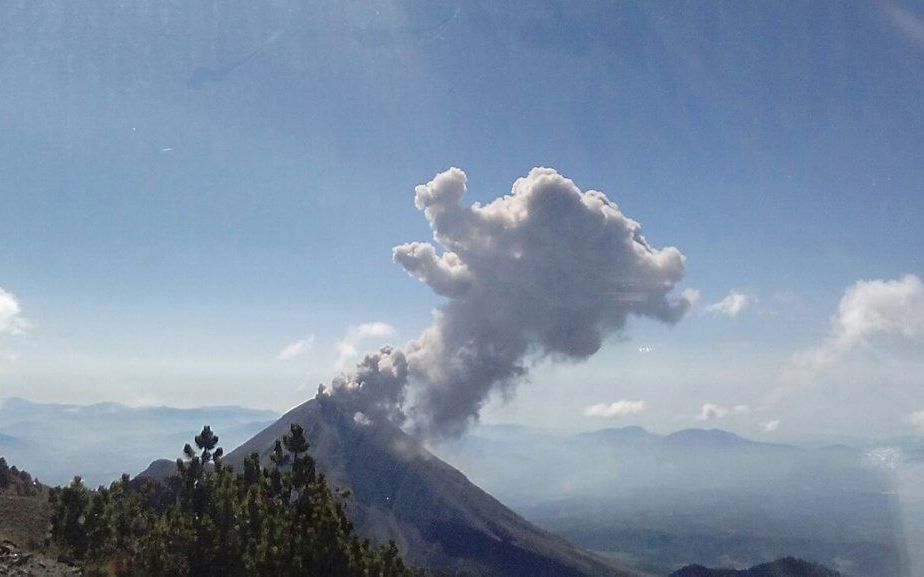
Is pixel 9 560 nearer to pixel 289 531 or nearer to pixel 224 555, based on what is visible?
pixel 224 555

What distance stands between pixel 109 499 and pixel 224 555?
43.9ft

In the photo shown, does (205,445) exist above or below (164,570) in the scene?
above

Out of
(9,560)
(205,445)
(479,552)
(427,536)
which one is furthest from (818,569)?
(9,560)

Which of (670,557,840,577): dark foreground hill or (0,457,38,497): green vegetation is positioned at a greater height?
(0,457,38,497): green vegetation

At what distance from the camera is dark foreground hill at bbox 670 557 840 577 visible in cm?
17925

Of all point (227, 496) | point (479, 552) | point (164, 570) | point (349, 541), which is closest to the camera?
point (349, 541)

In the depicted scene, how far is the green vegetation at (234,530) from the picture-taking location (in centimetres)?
2794

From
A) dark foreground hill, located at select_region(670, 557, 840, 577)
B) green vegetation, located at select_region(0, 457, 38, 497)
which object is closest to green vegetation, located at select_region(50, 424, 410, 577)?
green vegetation, located at select_region(0, 457, 38, 497)

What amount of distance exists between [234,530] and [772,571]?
589ft

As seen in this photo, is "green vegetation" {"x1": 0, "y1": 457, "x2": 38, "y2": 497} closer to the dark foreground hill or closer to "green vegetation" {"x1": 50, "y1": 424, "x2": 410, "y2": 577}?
"green vegetation" {"x1": 50, "y1": 424, "x2": 410, "y2": 577}

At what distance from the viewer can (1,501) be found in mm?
52688

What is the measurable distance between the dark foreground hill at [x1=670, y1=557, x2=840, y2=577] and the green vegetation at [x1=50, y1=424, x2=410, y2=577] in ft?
535

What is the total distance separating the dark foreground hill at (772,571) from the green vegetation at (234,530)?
163131 mm

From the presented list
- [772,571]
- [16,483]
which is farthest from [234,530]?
[772,571]
